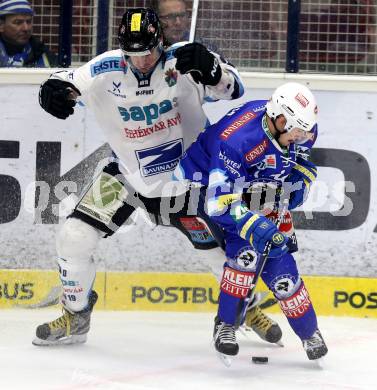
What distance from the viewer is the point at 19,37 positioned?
6090mm

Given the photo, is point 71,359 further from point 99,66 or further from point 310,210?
point 310,210

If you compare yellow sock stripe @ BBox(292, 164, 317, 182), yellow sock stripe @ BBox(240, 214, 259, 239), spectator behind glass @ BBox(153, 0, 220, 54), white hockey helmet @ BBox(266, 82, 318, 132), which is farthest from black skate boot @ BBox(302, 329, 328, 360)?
spectator behind glass @ BBox(153, 0, 220, 54)

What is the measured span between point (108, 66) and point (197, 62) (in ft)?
1.55

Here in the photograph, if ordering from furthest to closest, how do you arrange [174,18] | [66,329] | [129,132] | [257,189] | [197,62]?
[174,18] < [66,329] < [129,132] < [257,189] < [197,62]

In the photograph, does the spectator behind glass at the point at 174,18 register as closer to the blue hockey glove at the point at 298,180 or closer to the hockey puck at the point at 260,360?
the blue hockey glove at the point at 298,180

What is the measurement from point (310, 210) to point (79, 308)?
1.50m

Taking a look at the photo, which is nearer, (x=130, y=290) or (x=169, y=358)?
(x=169, y=358)

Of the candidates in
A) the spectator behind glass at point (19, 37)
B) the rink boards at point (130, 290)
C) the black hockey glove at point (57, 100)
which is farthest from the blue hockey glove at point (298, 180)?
the spectator behind glass at point (19, 37)

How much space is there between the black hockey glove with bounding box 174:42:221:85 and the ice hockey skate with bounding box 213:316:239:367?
3.34 ft

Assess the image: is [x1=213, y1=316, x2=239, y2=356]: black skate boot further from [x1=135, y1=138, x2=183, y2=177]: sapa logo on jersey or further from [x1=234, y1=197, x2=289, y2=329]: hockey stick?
[x1=135, y1=138, x2=183, y2=177]: sapa logo on jersey

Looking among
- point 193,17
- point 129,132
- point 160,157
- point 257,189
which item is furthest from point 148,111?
point 193,17

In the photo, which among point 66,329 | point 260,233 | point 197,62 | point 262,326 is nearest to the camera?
point 260,233

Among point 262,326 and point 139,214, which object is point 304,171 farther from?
point 139,214

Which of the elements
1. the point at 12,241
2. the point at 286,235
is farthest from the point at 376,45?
the point at 12,241
